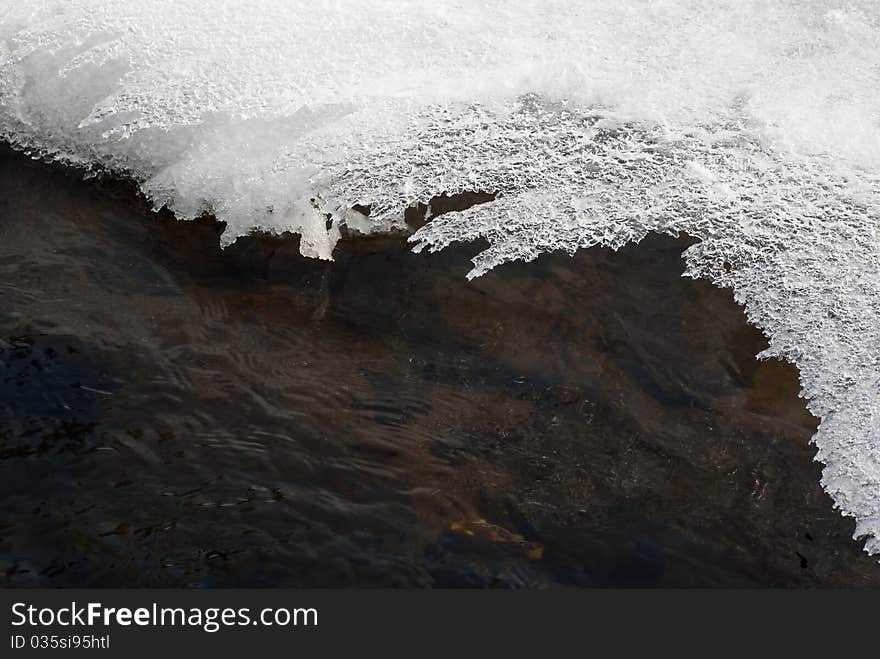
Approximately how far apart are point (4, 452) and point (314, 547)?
1.03 metres

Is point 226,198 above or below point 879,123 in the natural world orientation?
below

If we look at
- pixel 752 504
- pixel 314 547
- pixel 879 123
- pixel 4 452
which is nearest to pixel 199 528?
pixel 314 547

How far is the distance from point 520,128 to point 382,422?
57.9 inches

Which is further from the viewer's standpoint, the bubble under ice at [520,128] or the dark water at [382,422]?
the bubble under ice at [520,128]

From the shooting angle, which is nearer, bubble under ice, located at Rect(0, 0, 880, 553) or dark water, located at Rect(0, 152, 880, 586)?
dark water, located at Rect(0, 152, 880, 586)

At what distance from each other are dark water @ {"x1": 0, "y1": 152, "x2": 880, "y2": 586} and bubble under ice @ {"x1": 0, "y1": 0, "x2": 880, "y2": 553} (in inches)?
5.8

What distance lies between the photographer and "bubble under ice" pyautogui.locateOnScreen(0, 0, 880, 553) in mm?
3262

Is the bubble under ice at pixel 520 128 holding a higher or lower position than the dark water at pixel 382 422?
higher

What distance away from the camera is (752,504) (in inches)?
107

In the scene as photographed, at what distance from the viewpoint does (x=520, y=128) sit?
371 cm

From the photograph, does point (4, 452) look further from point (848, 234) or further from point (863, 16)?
point (863, 16)

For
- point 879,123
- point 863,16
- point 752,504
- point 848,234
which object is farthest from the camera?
point 863,16

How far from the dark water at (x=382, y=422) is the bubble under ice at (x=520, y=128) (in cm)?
15

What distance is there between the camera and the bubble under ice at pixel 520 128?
10.7 feet
